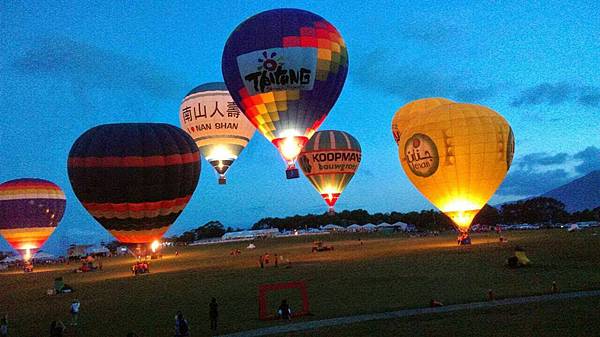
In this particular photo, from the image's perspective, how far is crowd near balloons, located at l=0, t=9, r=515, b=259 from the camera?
2714 centimetres

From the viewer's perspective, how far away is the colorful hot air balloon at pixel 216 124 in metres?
44.1

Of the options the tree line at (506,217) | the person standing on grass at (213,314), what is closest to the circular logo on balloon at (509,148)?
the person standing on grass at (213,314)

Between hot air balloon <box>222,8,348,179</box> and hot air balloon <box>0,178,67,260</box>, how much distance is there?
27816mm

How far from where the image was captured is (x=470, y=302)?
655 inches

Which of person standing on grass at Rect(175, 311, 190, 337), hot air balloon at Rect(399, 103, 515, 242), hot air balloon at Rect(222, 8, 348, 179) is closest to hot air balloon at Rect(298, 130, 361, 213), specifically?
hot air balloon at Rect(399, 103, 515, 242)

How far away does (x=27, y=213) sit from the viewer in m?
49.9

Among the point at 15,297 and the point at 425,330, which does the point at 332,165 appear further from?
the point at 425,330

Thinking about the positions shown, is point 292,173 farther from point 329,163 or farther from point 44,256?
point 44,256

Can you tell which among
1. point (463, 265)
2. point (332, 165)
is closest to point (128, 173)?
point (463, 265)

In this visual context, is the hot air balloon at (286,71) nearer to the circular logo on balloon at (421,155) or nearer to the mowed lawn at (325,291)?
the circular logo on balloon at (421,155)

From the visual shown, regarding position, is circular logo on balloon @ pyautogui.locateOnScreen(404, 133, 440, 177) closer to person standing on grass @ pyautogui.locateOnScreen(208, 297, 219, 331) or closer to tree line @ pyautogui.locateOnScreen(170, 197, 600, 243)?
person standing on grass @ pyautogui.locateOnScreen(208, 297, 219, 331)

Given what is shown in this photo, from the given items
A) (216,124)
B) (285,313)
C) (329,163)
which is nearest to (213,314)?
(285,313)

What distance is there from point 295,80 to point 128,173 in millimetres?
10128

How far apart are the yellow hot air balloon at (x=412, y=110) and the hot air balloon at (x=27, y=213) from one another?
108ft
